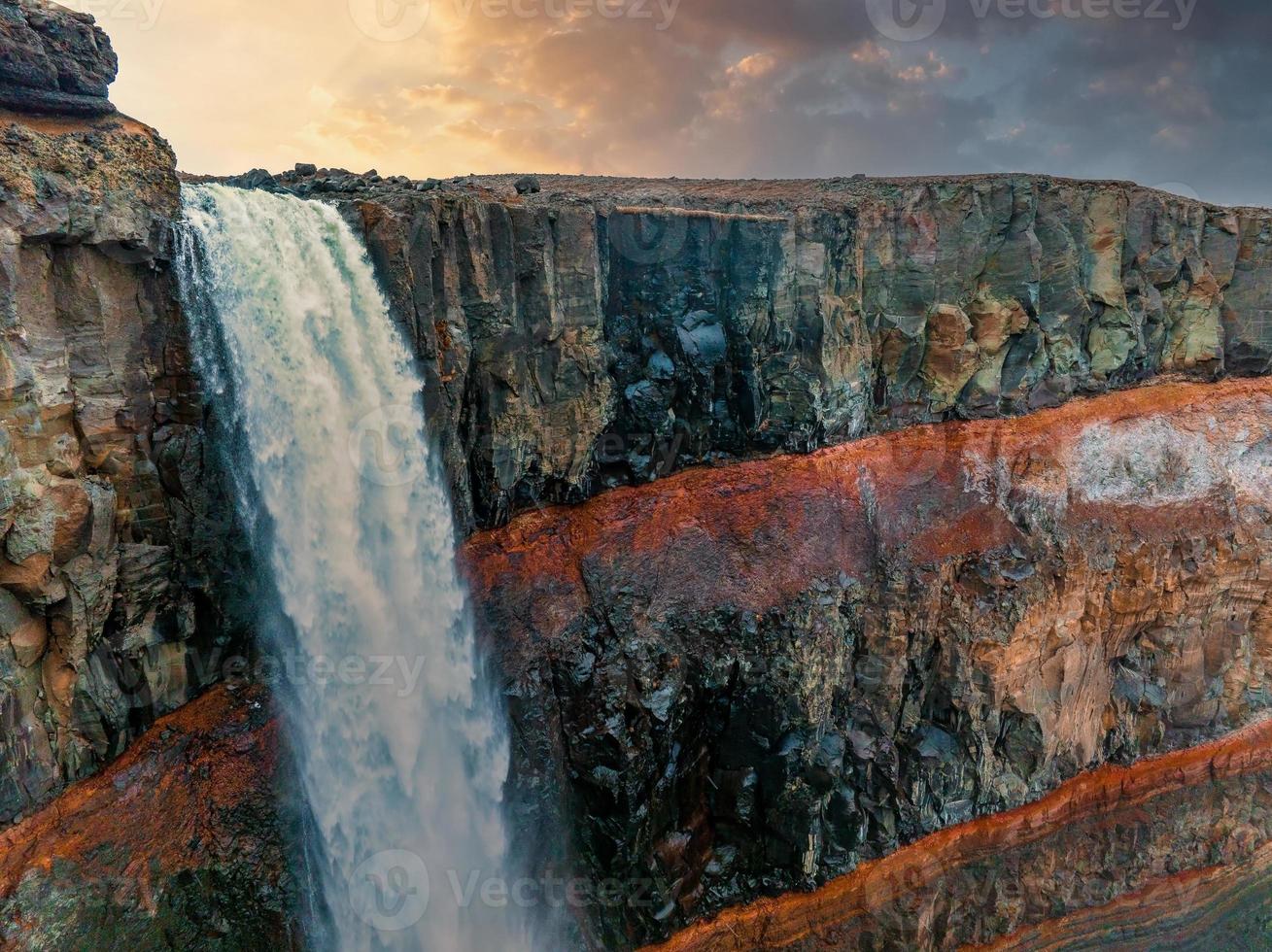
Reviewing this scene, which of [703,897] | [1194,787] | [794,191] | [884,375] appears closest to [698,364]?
[884,375]

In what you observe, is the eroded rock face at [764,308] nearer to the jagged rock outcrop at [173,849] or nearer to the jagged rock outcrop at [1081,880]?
the jagged rock outcrop at [173,849]

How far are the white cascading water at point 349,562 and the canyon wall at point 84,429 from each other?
0.90 meters

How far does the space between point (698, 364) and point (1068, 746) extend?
1574 centimetres

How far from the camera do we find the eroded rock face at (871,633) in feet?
61.5

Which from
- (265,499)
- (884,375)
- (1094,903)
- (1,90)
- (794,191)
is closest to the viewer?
(1,90)

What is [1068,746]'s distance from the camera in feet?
73.9

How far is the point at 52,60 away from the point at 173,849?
47.9ft

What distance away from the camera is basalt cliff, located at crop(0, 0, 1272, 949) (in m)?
13.6

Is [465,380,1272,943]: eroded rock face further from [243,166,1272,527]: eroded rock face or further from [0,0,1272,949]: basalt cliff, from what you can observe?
[243,166,1272,527]: eroded rock face

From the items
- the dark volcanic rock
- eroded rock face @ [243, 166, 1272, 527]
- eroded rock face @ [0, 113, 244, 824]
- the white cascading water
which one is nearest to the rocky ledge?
the white cascading water

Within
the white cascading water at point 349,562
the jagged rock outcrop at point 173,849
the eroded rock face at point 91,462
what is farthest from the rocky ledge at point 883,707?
the eroded rock face at point 91,462

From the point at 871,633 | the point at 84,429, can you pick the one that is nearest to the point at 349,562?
the point at 84,429

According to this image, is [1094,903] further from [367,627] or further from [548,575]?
[367,627]

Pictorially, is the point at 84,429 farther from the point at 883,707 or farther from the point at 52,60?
the point at 883,707
